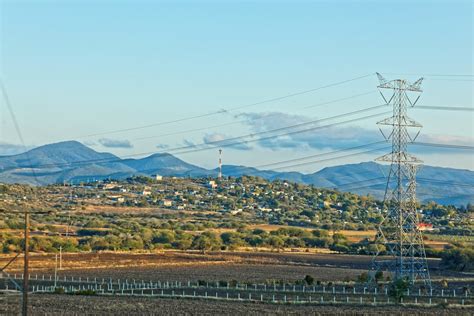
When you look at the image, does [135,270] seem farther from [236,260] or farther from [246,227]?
[246,227]

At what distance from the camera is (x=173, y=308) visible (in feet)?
206

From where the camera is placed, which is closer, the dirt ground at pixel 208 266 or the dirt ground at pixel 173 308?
the dirt ground at pixel 173 308

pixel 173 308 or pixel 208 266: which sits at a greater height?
pixel 208 266

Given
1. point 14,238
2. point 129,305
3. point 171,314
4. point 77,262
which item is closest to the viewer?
point 171,314

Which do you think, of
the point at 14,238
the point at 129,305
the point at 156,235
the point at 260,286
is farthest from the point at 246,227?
the point at 129,305

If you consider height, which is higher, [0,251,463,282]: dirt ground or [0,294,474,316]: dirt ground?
[0,251,463,282]: dirt ground

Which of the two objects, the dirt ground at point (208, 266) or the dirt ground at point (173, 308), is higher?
the dirt ground at point (208, 266)

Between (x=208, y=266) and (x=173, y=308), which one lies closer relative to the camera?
(x=173, y=308)

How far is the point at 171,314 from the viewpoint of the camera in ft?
193

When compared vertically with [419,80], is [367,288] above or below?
below

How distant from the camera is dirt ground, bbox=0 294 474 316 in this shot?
2371 inches

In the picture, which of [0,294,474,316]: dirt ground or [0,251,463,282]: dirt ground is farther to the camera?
[0,251,463,282]: dirt ground

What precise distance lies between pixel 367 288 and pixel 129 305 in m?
25.4

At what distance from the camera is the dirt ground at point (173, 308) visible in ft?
198
